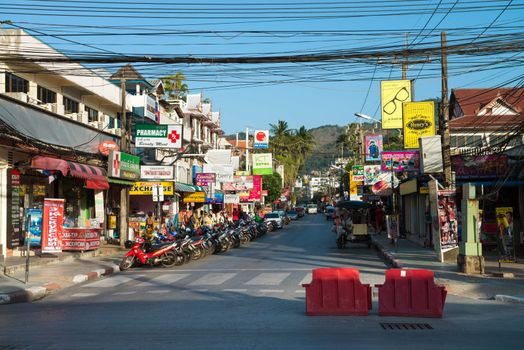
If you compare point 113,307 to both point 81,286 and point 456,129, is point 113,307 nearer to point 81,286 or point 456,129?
point 81,286

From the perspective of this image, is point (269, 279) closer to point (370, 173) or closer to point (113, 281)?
point (113, 281)

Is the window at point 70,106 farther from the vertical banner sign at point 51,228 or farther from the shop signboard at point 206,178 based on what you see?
the shop signboard at point 206,178

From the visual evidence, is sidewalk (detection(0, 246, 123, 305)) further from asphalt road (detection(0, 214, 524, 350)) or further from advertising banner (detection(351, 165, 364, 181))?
advertising banner (detection(351, 165, 364, 181))

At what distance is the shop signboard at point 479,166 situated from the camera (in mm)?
24266

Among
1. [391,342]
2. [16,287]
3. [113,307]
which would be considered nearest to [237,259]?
[16,287]

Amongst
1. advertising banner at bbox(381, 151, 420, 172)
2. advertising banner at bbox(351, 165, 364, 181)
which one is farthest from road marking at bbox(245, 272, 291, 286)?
advertising banner at bbox(351, 165, 364, 181)

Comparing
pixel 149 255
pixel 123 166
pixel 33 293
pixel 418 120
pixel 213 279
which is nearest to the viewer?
pixel 33 293

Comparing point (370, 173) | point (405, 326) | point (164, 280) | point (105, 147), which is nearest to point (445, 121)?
point (164, 280)

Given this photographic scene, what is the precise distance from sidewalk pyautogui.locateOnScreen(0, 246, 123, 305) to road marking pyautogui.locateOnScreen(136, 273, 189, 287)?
2124 millimetres

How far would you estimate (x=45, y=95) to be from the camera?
26.0 meters

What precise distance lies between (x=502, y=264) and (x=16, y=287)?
14.6 meters

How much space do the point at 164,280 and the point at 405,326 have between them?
360 inches

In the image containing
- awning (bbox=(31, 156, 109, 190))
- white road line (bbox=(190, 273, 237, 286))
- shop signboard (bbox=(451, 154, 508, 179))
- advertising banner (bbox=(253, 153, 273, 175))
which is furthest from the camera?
advertising banner (bbox=(253, 153, 273, 175))

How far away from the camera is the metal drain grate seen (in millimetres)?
9453
